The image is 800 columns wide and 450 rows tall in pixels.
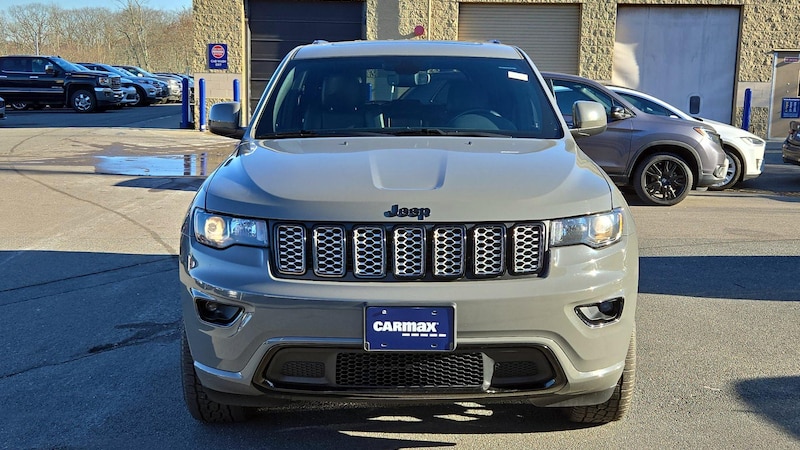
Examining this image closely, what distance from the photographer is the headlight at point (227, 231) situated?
3.22 meters

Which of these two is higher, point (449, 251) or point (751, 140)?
point (449, 251)

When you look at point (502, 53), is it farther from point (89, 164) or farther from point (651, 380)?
point (89, 164)

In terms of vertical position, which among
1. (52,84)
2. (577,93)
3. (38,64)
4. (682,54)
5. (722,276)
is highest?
(682,54)

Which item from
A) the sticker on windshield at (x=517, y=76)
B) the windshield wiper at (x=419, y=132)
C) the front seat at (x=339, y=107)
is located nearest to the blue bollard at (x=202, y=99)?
the front seat at (x=339, y=107)

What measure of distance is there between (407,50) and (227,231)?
→ 85.0 inches

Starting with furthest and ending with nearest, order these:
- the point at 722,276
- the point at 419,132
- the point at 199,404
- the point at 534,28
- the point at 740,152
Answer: the point at 534,28 < the point at 740,152 < the point at 722,276 < the point at 419,132 < the point at 199,404

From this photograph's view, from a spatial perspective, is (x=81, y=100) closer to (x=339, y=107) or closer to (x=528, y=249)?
(x=339, y=107)

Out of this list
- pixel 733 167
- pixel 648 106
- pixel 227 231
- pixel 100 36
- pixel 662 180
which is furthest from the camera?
pixel 100 36

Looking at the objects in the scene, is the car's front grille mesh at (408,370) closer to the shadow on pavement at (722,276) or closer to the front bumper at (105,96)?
the shadow on pavement at (722,276)

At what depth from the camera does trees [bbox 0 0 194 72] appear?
8375 cm

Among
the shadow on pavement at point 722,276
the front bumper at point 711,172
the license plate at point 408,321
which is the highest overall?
the license plate at point 408,321

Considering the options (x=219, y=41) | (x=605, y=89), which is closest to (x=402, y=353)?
(x=605, y=89)

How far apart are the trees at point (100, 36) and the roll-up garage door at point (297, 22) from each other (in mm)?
63020

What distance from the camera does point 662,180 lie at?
10.9 meters
